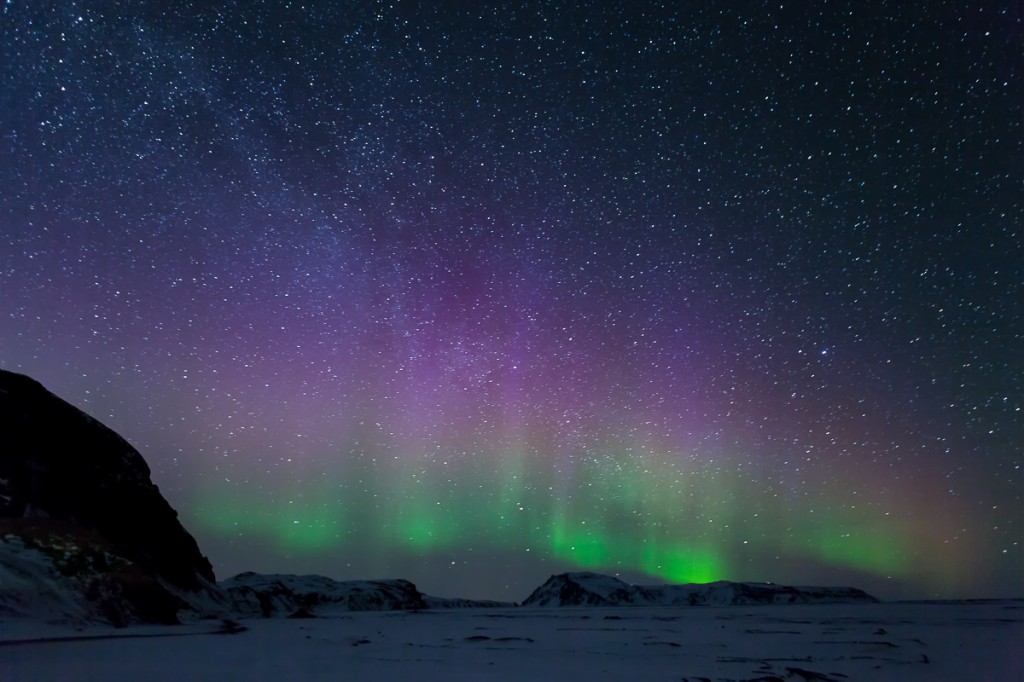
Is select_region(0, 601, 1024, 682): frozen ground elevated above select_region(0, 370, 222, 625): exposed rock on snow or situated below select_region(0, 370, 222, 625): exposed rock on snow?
below

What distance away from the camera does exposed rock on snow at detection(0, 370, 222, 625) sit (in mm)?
21953

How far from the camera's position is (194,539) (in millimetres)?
46031

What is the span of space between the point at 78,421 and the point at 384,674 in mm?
38716

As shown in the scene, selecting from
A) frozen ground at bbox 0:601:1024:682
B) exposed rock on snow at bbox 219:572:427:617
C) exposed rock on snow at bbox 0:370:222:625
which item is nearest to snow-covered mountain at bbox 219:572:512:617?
exposed rock on snow at bbox 219:572:427:617

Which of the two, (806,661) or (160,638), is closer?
(806,661)

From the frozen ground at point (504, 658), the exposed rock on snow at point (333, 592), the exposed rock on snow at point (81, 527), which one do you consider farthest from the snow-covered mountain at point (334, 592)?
the frozen ground at point (504, 658)

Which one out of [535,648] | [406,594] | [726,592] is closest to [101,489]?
[535,648]

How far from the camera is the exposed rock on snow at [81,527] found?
22.0 m

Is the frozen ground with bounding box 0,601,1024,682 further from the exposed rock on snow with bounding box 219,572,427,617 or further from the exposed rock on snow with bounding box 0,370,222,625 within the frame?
the exposed rock on snow with bounding box 219,572,427,617

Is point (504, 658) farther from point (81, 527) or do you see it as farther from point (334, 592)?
point (334, 592)

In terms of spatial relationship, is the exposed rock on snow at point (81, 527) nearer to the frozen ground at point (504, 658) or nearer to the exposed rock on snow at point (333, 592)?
the frozen ground at point (504, 658)

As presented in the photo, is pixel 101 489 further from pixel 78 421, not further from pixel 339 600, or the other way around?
pixel 339 600

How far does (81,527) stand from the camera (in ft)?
107

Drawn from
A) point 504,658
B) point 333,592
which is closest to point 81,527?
point 504,658
